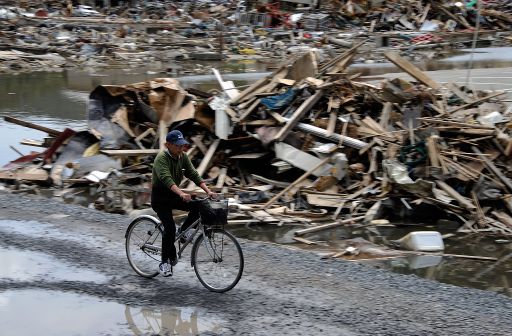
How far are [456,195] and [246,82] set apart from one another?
54.1ft

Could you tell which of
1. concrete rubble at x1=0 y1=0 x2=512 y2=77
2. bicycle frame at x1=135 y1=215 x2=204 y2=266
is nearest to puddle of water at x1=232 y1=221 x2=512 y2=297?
bicycle frame at x1=135 y1=215 x2=204 y2=266

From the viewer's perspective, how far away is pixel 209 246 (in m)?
6.94

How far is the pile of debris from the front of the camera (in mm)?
11086

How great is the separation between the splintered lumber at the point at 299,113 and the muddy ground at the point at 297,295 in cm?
351

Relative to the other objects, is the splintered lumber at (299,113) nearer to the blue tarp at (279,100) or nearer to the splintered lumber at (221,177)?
the blue tarp at (279,100)

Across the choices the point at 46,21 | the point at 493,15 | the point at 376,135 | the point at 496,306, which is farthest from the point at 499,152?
the point at 493,15

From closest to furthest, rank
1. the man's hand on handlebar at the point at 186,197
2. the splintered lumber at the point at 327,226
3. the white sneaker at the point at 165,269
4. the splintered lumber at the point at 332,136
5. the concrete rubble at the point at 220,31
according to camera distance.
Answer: the man's hand on handlebar at the point at 186,197
the white sneaker at the point at 165,269
the splintered lumber at the point at 327,226
the splintered lumber at the point at 332,136
the concrete rubble at the point at 220,31

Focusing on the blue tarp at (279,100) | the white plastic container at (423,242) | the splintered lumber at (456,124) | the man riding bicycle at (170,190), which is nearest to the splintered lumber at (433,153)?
the splintered lumber at (456,124)

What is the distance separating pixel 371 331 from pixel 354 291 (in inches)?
42.9

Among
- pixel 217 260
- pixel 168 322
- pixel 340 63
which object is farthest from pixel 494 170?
pixel 168 322

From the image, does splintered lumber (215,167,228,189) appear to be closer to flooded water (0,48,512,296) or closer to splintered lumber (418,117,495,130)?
flooded water (0,48,512,296)

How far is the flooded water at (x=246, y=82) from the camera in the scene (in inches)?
358

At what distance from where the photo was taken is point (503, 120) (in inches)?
484

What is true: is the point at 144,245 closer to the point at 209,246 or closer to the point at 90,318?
the point at 209,246
